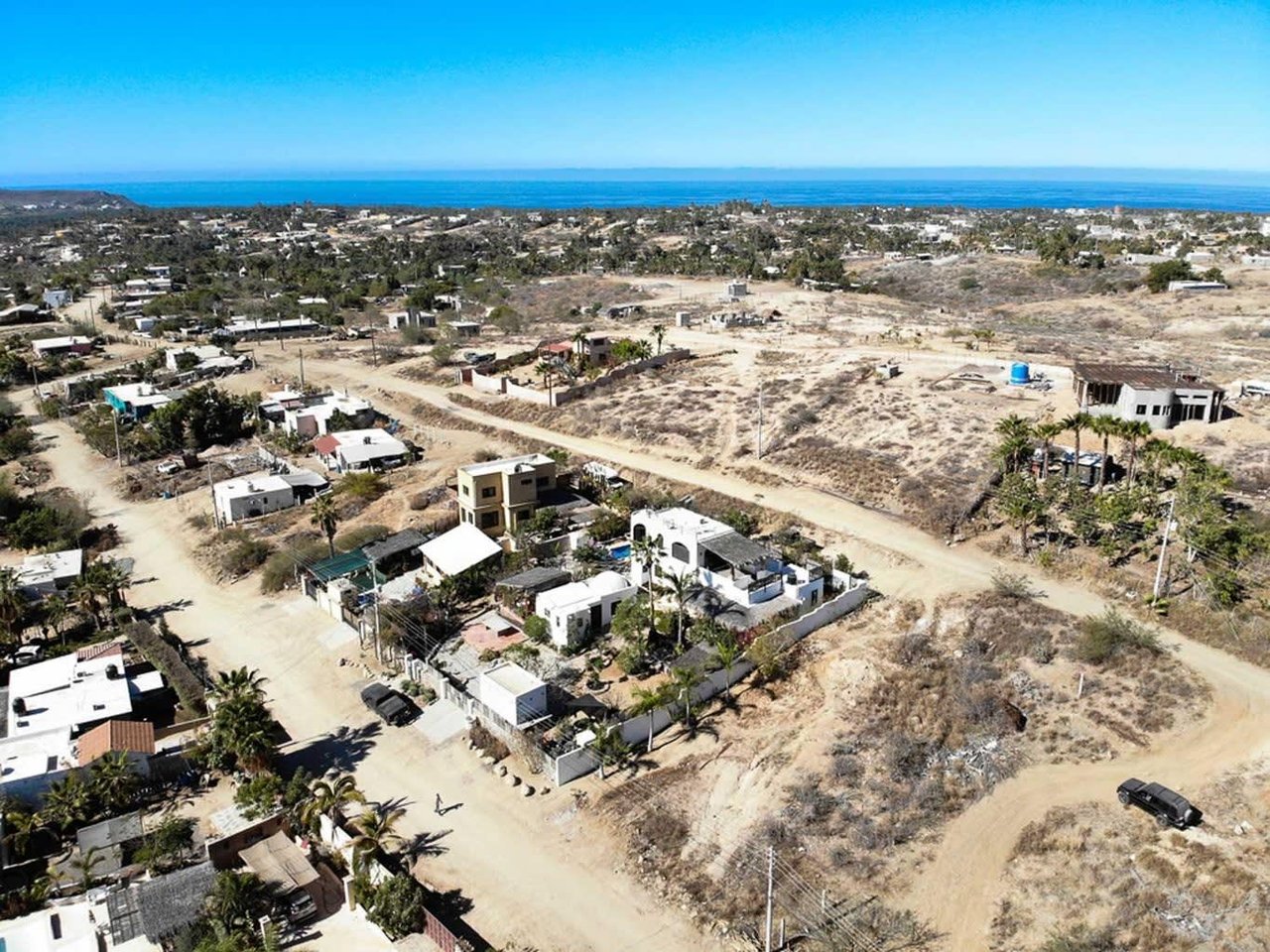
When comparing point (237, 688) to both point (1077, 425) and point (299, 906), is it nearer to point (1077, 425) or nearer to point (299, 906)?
point (299, 906)

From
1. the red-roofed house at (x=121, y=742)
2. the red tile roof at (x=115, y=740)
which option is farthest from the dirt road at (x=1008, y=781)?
the red tile roof at (x=115, y=740)

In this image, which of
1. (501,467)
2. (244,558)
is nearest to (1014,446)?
(501,467)

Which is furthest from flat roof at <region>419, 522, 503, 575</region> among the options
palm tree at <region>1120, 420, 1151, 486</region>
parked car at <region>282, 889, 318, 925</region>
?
palm tree at <region>1120, 420, 1151, 486</region>

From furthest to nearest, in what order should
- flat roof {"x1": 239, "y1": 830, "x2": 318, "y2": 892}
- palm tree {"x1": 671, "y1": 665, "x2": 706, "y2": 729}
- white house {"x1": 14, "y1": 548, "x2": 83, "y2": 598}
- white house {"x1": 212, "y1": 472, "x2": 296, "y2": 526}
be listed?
white house {"x1": 212, "y1": 472, "x2": 296, "y2": 526}
white house {"x1": 14, "y1": 548, "x2": 83, "y2": 598}
palm tree {"x1": 671, "y1": 665, "x2": 706, "y2": 729}
flat roof {"x1": 239, "y1": 830, "x2": 318, "y2": 892}

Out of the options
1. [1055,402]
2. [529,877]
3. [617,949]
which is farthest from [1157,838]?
[1055,402]

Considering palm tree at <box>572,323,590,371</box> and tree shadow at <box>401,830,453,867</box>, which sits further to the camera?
palm tree at <box>572,323,590,371</box>

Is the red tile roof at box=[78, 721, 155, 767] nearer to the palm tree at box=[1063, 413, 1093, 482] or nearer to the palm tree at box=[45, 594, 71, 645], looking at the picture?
the palm tree at box=[45, 594, 71, 645]
